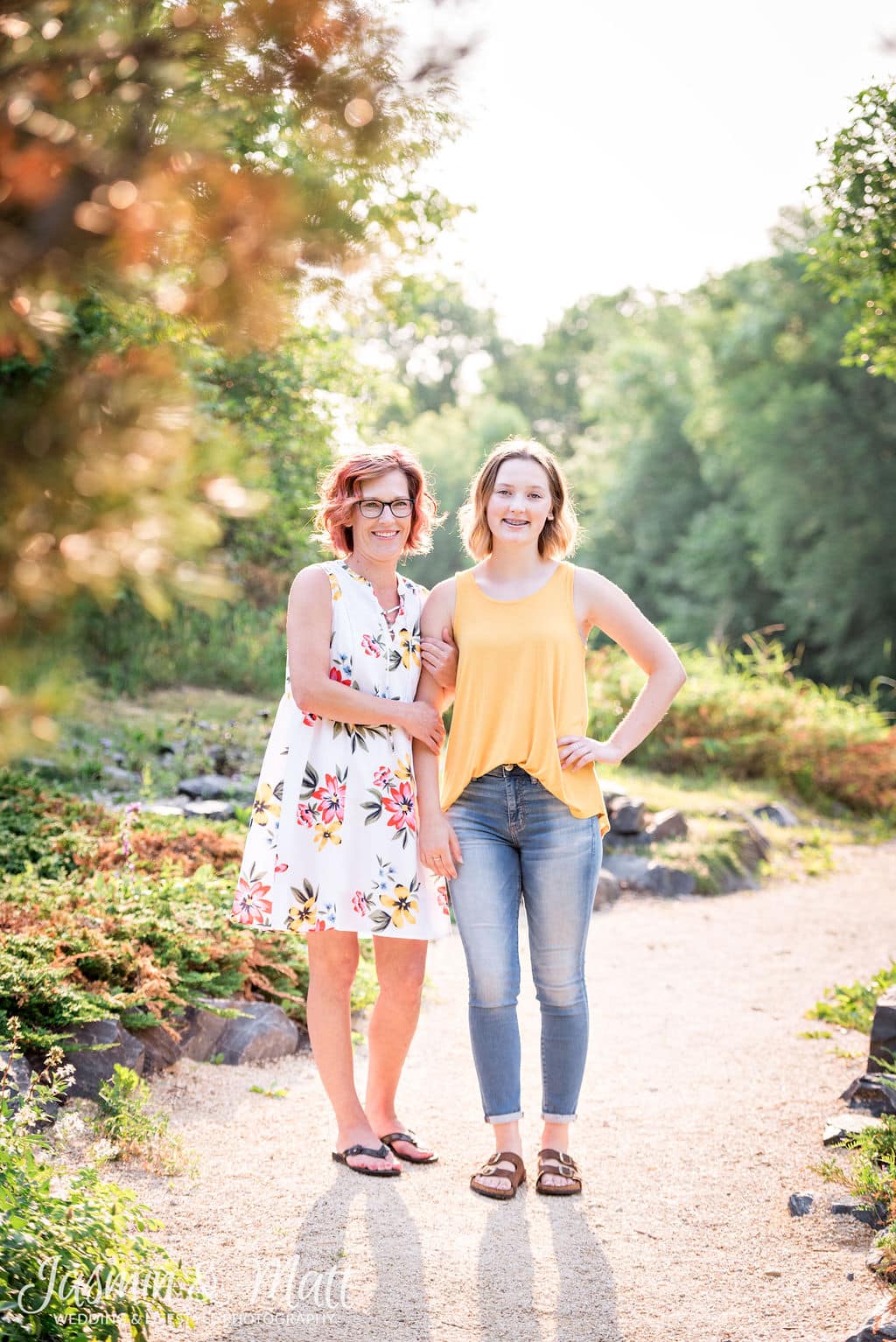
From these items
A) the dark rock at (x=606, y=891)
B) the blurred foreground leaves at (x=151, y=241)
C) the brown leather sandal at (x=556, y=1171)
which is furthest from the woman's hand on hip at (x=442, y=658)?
the dark rock at (x=606, y=891)

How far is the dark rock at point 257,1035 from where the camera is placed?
463cm

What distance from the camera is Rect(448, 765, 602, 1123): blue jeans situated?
3.50 m

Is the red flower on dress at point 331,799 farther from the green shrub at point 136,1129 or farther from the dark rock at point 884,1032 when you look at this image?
the dark rock at point 884,1032

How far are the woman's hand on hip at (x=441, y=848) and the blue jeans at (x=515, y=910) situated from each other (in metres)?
0.02

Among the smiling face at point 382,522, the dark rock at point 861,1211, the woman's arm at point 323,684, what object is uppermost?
the smiling face at point 382,522

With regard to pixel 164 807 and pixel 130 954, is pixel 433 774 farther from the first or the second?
pixel 164 807

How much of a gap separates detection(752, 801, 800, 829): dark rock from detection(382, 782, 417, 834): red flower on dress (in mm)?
7675

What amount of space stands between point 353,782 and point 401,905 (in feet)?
1.24

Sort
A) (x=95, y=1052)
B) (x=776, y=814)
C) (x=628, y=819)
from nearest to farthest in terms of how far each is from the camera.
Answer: (x=95, y=1052) → (x=628, y=819) → (x=776, y=814)

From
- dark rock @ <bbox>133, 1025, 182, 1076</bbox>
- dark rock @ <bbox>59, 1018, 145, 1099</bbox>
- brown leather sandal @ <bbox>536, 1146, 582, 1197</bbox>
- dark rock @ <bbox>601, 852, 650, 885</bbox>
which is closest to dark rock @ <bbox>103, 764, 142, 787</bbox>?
dark rock @ <bbox>601, 852, 650, 885</bbox>

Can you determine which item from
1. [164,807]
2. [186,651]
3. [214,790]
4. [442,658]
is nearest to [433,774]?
[442,658]

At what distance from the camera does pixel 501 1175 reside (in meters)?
3.59

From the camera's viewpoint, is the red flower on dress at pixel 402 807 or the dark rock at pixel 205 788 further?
the dark rock at pixel 205 788

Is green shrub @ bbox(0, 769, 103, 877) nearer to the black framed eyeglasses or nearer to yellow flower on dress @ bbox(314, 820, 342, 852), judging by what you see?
yellow flower on dress @ bbox(314, 820, 342, 852)
